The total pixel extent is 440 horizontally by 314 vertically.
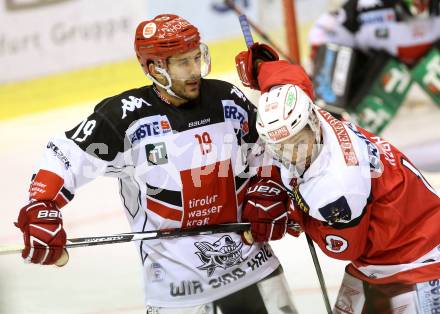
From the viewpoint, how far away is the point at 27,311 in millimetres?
3311

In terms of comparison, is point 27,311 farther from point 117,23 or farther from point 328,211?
point 117,23

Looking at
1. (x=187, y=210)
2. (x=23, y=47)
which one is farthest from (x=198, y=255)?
(x=23, y=47)

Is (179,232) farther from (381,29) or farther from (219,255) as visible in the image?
(381,29)

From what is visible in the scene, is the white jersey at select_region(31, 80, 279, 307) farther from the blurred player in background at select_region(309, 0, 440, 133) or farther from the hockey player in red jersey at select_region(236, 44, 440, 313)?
the blurred player in background at select_region(309, 0, 440, 133)

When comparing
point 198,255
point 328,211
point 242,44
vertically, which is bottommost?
point 242,44

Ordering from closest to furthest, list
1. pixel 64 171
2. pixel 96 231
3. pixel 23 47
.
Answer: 1. pixel 64 171
2. pixel 96 231
3. pixel 23 47

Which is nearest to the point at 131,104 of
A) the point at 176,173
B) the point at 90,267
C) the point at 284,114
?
the point at 176,173

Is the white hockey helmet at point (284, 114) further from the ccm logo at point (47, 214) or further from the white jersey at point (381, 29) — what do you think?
the white jersey at point (381, 29)

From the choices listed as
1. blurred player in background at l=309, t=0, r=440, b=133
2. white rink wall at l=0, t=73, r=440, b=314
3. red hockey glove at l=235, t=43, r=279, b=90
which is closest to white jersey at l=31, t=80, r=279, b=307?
red hockey glove at l=235, t=43, r=279, b=90

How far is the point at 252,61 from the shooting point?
2.89 m

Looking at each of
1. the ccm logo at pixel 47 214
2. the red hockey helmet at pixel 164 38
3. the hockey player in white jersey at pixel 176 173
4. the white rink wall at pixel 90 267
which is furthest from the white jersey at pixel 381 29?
the ccm logo at pixel 47 214

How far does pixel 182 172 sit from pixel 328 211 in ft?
1.47

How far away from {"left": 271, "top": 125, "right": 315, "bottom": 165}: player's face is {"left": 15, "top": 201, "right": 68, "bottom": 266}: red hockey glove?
605mm

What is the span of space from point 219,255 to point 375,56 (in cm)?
286
